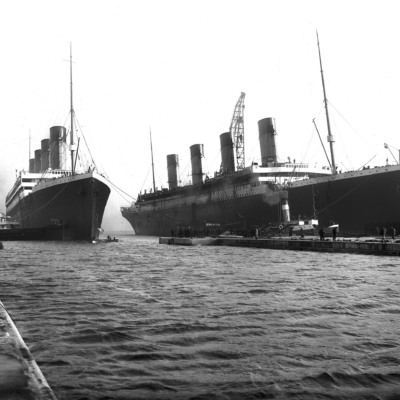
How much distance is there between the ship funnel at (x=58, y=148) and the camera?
250ft

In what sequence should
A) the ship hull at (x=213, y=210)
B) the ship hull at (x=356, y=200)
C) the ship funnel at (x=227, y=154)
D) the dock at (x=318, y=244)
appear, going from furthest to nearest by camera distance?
the ship funnel at (x=227, y=154) < the ship hull at (x=213, y=210) < the ship hull at (x=356, y=200) < the dock at (x=318, y=244)

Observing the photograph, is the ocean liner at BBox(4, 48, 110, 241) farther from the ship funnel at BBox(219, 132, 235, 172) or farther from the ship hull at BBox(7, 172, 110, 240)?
the ship funnel at BBox(219, 132, 235, 172)

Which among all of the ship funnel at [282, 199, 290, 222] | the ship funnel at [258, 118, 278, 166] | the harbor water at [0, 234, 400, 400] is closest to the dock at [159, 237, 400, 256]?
the ship funnel at [282, 199, 290, 222]

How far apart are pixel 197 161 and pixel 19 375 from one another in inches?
3299

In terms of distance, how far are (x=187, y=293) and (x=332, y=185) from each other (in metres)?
40.7

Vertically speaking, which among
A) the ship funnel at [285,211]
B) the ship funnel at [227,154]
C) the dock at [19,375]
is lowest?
the dock at [19,375]

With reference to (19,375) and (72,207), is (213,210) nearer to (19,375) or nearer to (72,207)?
(72,207)

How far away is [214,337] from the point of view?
29.3 ft

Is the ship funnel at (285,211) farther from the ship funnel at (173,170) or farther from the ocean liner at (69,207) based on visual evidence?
the ship funnel at (173,170)

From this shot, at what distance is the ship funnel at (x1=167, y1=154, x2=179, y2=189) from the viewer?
9744cm

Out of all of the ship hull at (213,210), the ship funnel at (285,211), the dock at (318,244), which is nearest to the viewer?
the dock at (318,244)

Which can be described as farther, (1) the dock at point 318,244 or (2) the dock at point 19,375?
(1) the dock at point 318,244

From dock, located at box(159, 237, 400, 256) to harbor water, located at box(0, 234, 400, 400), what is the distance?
11.8 meters

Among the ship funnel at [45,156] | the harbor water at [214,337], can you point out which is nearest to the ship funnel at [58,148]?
the ship funnel at [45,156]
